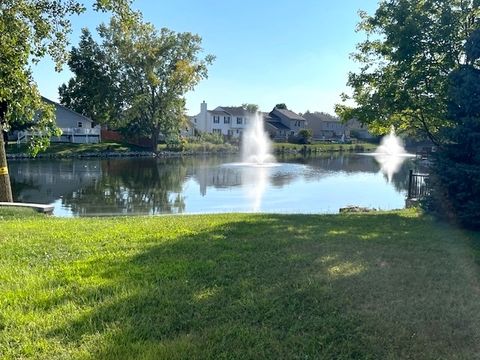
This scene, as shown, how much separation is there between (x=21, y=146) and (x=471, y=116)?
4171 centimetres

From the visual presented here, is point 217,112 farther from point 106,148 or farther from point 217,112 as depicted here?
point 106,148

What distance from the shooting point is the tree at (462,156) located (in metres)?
8.51

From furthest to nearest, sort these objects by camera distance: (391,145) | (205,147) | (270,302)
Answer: (391,145)
(205,147)
(270,302)

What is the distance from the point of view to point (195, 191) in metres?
20.8

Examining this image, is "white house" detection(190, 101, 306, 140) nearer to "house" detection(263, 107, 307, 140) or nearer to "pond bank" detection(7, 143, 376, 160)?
"house" detection(263, 107, 307, 140)

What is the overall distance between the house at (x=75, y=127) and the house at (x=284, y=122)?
36.8m

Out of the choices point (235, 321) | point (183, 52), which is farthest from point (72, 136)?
point (235, 321)

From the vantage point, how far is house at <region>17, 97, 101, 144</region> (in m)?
50.0

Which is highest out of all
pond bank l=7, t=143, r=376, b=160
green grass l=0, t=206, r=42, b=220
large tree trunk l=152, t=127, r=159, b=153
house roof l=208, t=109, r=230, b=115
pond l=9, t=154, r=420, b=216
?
house roof l=208, t=109, r=230, b=115

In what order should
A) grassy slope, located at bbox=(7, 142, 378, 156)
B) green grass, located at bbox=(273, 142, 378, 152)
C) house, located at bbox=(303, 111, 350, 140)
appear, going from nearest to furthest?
grassy slope, located at bbox=(7, 142, 378, 156) < green grass, located at bbox=(273, 142, 378, 152) < house, located at bbox=(303, 111, 350, 140)

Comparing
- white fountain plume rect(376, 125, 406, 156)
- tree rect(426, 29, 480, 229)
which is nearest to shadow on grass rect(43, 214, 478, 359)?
tree rect(426, 29, 480, 229)

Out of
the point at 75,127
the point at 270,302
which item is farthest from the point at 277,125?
the point at 270,302

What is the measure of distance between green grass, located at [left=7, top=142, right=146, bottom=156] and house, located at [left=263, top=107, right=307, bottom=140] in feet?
124

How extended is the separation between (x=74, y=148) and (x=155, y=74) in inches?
496
